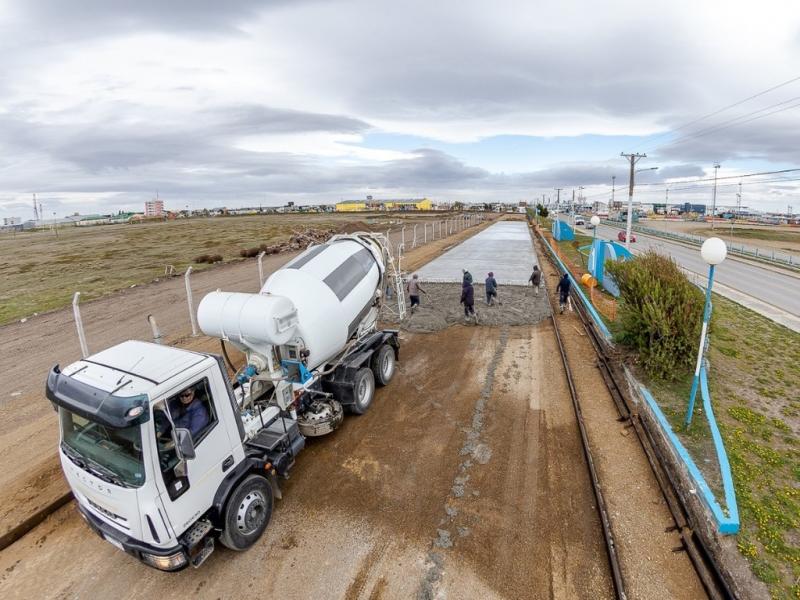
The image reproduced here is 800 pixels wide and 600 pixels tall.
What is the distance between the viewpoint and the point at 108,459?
461 cm

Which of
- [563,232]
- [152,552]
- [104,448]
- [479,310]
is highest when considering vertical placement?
[563,232]

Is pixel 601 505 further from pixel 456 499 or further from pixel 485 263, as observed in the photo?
pixel 485 263

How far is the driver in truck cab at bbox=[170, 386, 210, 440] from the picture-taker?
4.76 meters

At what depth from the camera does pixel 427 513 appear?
6289mm

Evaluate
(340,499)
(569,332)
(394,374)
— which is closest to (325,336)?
(340,499)

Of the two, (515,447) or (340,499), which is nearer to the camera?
(340,499)

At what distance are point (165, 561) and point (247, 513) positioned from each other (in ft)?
3.88

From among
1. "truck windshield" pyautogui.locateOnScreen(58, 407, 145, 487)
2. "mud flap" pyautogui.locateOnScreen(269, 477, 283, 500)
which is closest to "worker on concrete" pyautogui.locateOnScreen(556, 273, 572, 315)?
"mud flap" pyautogui.locateOnScreen(269, 477, 283, 500)

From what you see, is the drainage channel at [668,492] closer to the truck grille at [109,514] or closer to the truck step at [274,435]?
the truck step at [274,435]

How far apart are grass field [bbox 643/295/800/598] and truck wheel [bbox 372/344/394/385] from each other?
6.15 meters

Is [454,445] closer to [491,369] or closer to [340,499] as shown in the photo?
[340,499]

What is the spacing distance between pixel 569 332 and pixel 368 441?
9.26 meters

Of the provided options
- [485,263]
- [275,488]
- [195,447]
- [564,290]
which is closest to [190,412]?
[195,447]

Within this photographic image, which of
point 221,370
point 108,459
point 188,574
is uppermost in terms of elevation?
point 221,370
